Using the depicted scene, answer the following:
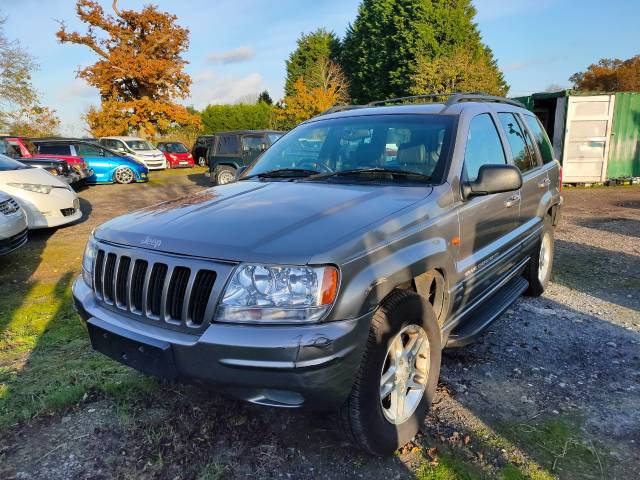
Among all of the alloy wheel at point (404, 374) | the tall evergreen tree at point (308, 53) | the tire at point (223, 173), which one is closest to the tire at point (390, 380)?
the alloy wheel at point (404, 374)

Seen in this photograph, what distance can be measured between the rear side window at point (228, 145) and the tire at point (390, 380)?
12.3 metres

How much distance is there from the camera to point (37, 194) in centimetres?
771

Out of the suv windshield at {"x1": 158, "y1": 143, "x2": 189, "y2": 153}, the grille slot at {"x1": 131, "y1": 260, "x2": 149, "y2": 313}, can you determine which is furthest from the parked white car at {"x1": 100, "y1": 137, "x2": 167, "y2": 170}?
the grille slot at {"x1": 131, "y1": 260, "x2": 149, "y2": 313}

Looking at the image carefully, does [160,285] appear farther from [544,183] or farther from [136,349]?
[544,183]

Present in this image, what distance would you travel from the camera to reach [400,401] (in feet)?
8.14

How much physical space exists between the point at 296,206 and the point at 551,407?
197 centimetres

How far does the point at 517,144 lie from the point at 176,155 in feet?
76.1

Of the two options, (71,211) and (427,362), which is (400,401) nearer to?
(427,362)

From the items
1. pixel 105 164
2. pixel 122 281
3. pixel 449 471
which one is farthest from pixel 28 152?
pixel 449 471

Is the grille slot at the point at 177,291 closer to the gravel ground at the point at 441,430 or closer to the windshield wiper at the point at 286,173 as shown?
the gravel ground at the point at 441,430

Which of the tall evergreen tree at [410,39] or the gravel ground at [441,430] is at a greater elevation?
the tall evergreen tree at [410,39]

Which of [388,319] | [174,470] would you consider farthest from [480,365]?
[174,470]

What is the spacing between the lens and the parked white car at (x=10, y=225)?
5.54 meters

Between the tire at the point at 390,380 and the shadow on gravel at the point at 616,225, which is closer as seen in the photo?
the tire at the point at 390,380
